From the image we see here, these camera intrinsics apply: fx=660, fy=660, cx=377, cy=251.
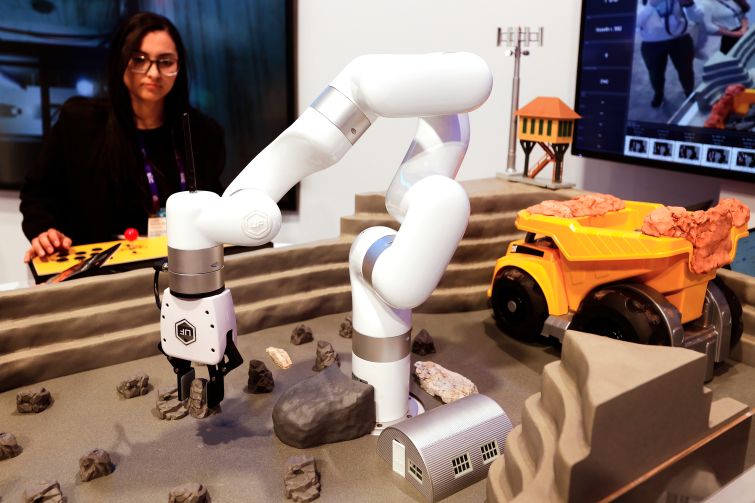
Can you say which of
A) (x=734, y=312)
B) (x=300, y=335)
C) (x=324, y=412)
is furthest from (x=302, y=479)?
(x=734, y=312)

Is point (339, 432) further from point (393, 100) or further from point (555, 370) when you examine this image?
point (393, 100)

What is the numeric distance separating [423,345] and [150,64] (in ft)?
3.77

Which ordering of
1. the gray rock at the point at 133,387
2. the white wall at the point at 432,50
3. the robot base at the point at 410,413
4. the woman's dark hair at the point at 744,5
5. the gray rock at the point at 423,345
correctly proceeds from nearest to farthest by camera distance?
the robot base at the point at 410,413 → the gray rock at the point at 133,387 → the gray rock at the point at 423,345 → the woman's dark hair at the point at 744,5 → the white wall at the point at 432,50

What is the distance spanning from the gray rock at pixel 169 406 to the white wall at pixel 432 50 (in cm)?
164

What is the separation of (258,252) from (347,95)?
70 cm

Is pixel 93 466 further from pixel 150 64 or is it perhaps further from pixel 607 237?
pixel 150 64

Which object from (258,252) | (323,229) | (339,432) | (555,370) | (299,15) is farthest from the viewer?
(323,229)

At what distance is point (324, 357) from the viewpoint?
4.87 feet

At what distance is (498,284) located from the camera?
5.64 ft

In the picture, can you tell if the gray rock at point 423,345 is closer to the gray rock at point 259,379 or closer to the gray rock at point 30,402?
the gray rock at point 259,379

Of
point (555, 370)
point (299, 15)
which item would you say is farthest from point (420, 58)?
point (299, 15)

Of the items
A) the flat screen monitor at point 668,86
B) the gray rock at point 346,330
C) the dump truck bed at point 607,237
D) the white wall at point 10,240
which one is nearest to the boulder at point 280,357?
the gray rock at point 346,330

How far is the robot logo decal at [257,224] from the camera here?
3.29 feet

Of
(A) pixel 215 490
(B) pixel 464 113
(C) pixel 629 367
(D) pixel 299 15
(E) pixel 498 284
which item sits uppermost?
(D) pixel 299 15
